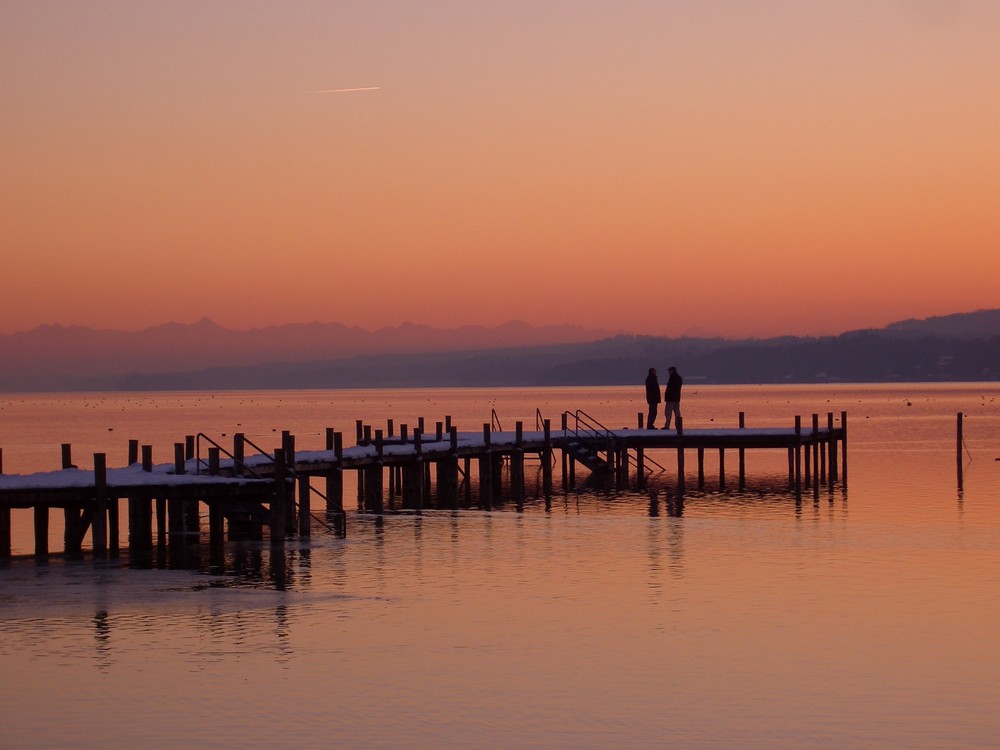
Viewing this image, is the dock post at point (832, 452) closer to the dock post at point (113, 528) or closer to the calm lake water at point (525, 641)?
the calm lake water at point (525, 641)

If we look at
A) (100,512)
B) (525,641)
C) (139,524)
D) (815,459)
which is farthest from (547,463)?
(525,641)

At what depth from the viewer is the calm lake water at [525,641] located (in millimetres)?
17859

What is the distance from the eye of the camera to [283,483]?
3422cm

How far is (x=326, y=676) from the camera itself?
2030 centimetres

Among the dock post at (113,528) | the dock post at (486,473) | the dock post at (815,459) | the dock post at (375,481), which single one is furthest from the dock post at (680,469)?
the dock post at (113,528)

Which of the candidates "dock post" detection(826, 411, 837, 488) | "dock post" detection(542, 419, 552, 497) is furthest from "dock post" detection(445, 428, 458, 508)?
"dock post" detection(826, 411, 837, 488)

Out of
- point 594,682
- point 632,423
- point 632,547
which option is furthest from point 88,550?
point 632,423

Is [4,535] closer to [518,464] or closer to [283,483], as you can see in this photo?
[283,483]

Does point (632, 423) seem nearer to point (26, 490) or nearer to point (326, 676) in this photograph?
point (26, 490)

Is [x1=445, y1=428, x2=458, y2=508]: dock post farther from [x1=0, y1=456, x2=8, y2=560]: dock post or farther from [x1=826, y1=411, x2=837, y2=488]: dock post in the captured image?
[x1=0, y1=456, x2=8, y2=560]: dock post

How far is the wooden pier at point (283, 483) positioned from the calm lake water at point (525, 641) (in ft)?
3.66

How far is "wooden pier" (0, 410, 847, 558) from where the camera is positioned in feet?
107

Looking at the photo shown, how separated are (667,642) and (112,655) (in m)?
8.30

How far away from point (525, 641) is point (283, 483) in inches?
500
